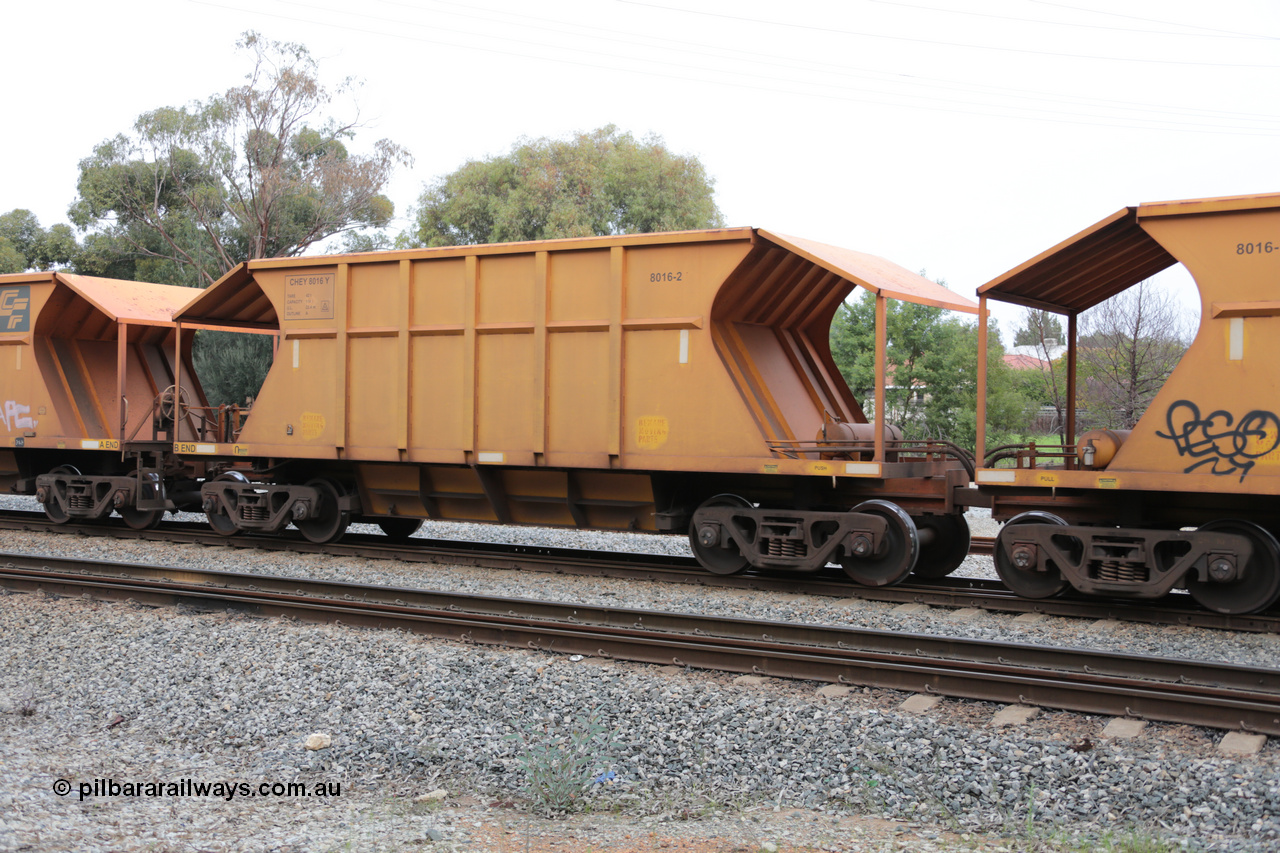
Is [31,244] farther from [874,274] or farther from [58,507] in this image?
[874,274]

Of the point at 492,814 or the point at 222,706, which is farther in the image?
the point at 222,706

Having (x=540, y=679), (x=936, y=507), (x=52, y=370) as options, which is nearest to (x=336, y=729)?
(x=540, y=679)

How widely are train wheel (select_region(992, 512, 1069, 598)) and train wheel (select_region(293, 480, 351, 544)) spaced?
7.64m

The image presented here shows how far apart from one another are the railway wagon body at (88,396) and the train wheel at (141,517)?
16 mm

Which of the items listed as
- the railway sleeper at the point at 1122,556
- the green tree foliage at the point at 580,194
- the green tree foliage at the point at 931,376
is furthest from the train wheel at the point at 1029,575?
the green tree foliage at the point at 580,194

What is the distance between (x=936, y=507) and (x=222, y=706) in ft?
20.9

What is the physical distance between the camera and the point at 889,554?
30.4 feet

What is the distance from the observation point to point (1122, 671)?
21.0 ft

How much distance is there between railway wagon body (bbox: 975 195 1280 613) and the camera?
7.59 meters

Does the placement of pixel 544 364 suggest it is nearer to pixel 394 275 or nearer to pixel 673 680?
pixel 394 275

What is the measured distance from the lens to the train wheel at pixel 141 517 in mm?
13672

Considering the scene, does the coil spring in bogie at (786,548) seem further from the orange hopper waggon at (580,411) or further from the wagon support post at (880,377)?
the wagon support post at (880,377)

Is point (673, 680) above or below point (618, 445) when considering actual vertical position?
below

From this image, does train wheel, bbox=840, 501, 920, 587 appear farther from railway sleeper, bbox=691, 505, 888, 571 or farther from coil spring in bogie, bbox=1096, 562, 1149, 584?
coil spring in bogie, bbox=1096, 562, 1149, 584
